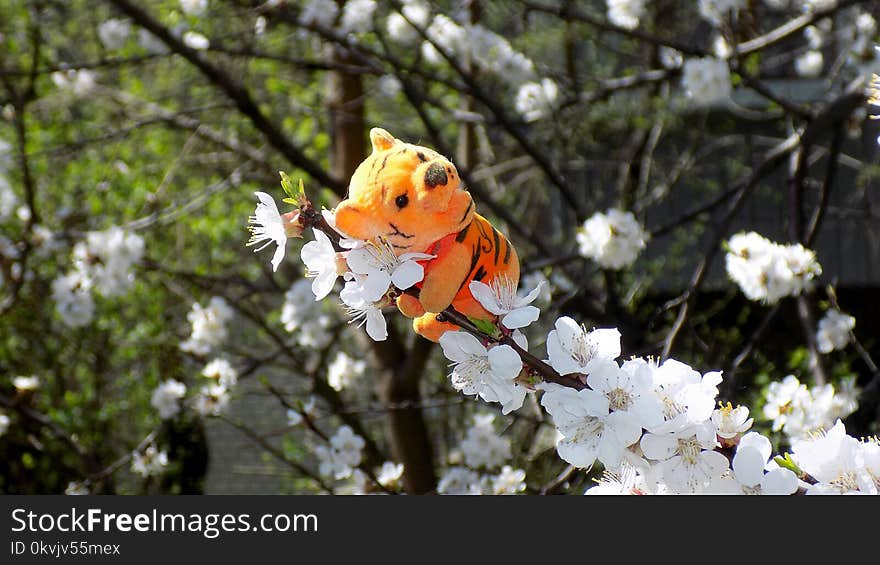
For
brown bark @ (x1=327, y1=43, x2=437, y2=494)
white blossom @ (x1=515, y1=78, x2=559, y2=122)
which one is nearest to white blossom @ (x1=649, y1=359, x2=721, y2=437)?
white blossom @ (x1=515, y1=78, x2=559, y2=122)

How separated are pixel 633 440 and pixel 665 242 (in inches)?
167

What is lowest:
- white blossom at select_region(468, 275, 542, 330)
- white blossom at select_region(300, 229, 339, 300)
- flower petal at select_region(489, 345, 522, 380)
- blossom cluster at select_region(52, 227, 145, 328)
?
blossom cluster at select_region(52, 227, 145, 328)

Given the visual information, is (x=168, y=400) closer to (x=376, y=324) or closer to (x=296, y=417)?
(x=296, y=417)

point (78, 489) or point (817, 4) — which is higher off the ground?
point (817, 4)

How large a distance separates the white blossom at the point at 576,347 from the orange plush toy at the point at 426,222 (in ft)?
0.23

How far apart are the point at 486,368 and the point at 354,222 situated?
187mm

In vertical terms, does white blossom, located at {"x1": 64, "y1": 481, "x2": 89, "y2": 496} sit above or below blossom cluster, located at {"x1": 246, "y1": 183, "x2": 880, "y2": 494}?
below

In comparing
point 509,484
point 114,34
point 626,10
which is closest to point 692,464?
point 509,484

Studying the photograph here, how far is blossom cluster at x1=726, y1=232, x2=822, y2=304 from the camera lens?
2.13 meters

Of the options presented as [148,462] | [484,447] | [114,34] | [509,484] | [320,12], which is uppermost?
[320,12]

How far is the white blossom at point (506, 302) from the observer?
0.87 meters

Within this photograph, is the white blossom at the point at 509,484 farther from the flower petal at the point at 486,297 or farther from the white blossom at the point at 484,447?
the flower petal at the point at 486,297

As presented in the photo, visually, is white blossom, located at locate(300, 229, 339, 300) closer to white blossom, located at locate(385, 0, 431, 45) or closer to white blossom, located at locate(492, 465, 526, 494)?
white blossom, located at locate(492, 465, 526, 494)

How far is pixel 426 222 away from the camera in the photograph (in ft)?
2.90
